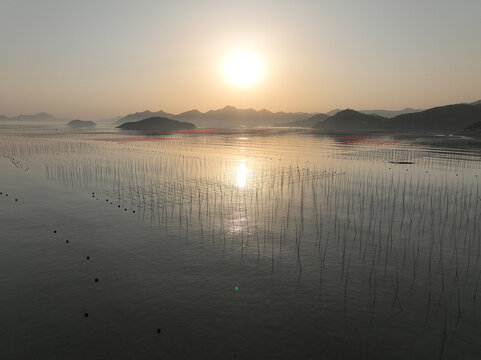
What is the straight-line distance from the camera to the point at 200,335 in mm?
13266

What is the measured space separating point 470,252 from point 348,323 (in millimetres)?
12598

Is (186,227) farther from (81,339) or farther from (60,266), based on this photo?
(81,339)

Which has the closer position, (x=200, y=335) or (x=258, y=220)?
(x=200, y=335)

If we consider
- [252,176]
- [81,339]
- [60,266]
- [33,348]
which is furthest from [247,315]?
[252,176]

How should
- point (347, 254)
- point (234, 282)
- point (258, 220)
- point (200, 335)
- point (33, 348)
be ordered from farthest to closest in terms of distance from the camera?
point (258, 220) < point (347, 254) < point (234, 282) < point (200, 335) < point (33, 348)

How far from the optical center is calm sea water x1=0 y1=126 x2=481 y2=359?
12.9 metres

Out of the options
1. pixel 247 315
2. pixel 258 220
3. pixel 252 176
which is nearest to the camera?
pixel 247 315

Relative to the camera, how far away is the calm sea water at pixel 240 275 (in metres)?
12.9

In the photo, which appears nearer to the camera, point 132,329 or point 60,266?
point 132,329

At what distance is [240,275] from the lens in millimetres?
18078

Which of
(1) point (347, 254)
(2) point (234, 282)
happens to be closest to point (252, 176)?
(1) point (347, 254)

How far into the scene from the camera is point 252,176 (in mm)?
51312

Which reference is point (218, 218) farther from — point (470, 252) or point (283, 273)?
point (470, 252)

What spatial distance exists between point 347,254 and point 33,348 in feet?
56.6
